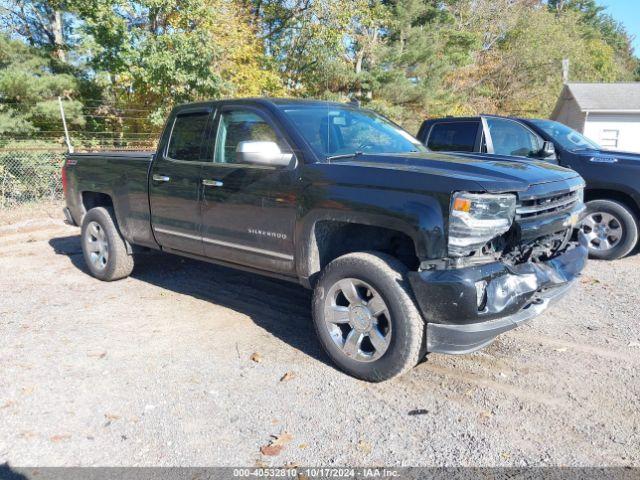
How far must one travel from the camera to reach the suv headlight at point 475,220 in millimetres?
3158

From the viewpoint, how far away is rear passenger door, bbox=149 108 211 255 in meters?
4.88

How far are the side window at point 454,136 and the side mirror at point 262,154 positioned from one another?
4.04 meters

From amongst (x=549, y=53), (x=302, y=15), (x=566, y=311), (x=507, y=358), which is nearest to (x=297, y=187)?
(x=507, y=358)

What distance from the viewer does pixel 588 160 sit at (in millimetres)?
6840

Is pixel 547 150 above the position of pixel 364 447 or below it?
above

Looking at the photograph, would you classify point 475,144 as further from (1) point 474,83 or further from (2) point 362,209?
(1) point 474,83

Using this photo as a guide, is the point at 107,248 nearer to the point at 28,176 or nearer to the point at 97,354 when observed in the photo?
the point at 97,354

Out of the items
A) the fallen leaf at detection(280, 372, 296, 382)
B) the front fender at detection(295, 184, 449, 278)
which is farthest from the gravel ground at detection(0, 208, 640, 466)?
the front fender at detection(295, 184, 449, 278)

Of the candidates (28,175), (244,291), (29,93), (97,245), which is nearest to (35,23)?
(29,93)

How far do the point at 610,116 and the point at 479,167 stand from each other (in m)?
25.4

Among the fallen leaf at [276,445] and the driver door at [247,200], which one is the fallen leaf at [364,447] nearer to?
the fallen leaf at [276,445]

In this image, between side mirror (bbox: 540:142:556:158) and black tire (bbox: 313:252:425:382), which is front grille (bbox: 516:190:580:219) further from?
side mirror (bbox: 540:142:556:158)

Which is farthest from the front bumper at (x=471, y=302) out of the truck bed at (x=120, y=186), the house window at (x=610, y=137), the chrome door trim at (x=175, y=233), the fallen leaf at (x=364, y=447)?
the house window at (x=610, y=137)

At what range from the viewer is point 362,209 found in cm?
354
